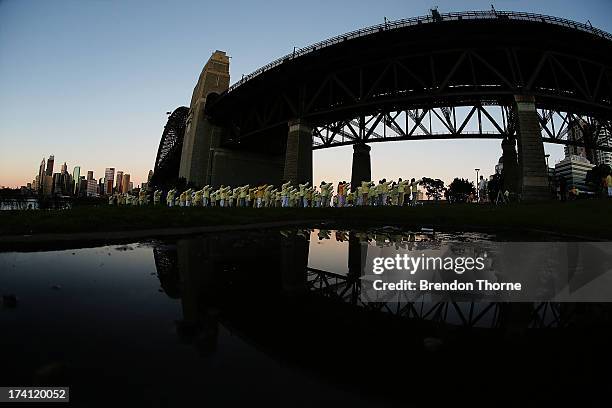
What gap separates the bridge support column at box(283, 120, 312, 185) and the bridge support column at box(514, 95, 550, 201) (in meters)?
19.1

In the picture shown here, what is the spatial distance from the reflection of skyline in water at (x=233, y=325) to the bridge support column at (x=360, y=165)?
103 ft

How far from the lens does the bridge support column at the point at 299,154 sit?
31328mm

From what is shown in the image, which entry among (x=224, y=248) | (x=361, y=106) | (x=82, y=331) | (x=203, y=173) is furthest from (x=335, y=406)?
(x=203, y=173)

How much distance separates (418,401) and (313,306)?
1.40 metres

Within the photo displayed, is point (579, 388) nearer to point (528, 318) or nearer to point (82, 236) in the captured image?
point (528, 318)

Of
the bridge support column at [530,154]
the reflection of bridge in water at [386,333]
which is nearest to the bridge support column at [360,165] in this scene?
the bridge support column at [530,154]

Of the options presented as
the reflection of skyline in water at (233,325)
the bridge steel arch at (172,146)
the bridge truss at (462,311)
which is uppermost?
the bridge steel arch at (172,146)

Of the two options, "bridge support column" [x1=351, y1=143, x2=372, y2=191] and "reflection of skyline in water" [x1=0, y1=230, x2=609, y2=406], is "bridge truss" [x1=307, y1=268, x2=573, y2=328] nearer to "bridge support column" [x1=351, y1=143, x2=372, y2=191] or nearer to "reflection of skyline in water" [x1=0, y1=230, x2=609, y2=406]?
"reflection of skyline in water" [x1=0, y1=230, x2=609, y2=406]

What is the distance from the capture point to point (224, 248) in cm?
595

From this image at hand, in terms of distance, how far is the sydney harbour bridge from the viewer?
22781mm


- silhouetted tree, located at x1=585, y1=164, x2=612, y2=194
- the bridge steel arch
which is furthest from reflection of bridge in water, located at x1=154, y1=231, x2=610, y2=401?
the bridge steel arch

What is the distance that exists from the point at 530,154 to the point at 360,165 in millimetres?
16947

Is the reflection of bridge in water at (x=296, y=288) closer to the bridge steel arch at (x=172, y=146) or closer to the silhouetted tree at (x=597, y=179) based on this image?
the silhouetted tree at (x=597, y=179)

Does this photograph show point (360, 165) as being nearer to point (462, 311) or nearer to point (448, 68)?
point (448, 68)
